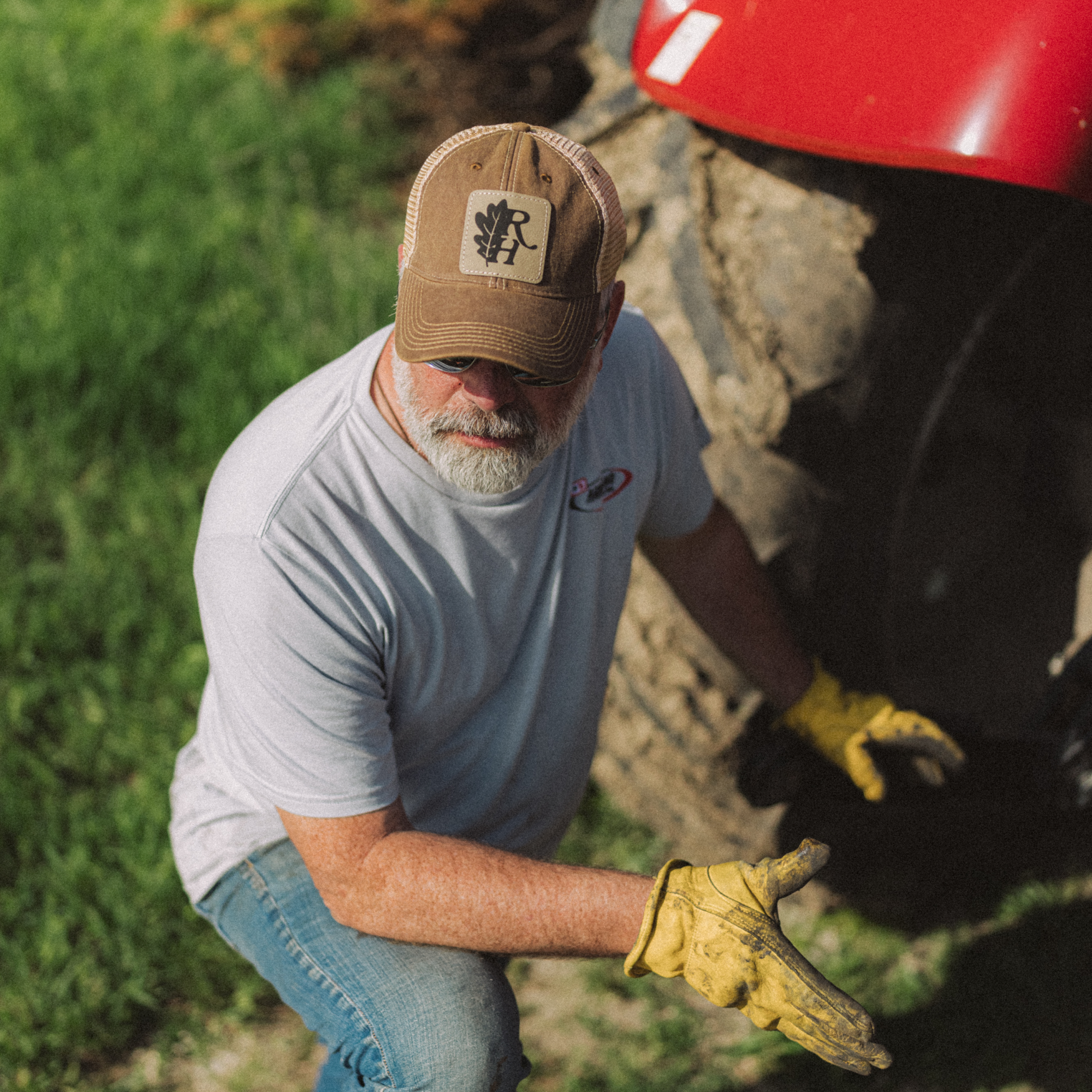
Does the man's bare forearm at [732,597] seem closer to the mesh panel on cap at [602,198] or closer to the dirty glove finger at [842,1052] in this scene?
the mesh panel on cap at [602,198]

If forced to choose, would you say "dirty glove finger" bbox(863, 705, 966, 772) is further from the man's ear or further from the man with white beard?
the man's ear

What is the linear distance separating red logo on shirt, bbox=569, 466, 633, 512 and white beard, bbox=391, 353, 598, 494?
0.66ft

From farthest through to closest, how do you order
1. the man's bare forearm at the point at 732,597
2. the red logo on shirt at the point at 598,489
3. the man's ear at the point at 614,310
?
the man's bare forearm at the point at 732,597 < the red logo on shirt at the point at 598,489 < the man's ear at the point at 614,310

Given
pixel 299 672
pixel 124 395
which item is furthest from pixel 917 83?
pixel 124 395

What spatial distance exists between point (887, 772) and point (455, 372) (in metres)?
1.30

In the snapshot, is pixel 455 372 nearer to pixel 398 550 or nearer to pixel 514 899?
pixel 398 550

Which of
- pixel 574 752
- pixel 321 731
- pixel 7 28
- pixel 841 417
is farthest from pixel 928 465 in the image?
pixel 7 28

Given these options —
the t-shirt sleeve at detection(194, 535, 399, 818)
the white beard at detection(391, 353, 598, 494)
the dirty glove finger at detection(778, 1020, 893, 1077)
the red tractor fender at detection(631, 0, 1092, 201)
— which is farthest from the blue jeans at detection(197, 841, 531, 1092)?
the red tractor fender at detection(631, 0, 1092, 201)

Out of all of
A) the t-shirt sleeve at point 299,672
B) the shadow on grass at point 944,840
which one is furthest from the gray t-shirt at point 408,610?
the shadow on grass at point 944,840

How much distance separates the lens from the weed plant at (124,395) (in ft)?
7.89

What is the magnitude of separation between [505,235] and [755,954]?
3.25 ft

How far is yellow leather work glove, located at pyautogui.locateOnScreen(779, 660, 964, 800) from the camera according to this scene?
7.00 ft

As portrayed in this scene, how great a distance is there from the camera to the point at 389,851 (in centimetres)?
168

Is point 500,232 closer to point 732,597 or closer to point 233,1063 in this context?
point 732,597
